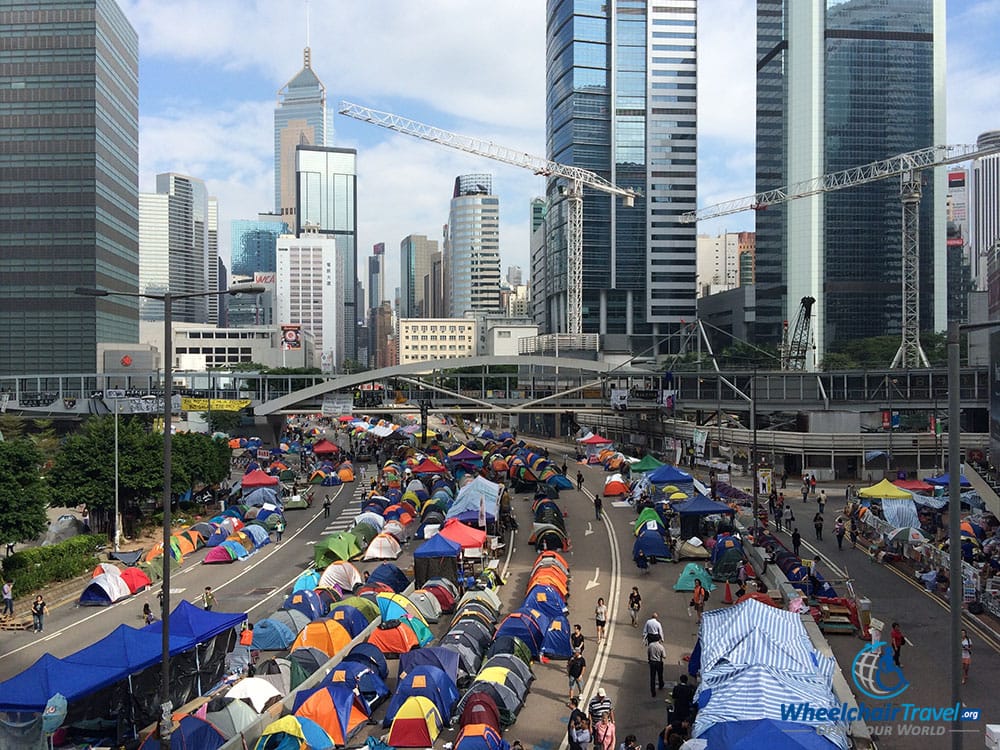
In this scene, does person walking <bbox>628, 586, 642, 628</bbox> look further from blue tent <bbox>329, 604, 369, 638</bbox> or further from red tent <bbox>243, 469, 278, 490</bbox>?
red tent <bbox>243, 469, 278, 490</bbox>

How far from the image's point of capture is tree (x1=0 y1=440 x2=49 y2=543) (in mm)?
29203

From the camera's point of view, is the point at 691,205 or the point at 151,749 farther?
the point at 691,205

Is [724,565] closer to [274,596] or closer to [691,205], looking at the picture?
[274,596]

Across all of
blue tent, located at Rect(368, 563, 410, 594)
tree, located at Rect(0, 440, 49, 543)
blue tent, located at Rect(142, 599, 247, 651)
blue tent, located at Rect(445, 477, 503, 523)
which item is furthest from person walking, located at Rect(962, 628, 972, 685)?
tree, located at Rect(0, 440, 49, 543)

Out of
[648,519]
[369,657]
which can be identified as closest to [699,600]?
[648,519]

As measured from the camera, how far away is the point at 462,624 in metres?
20.5

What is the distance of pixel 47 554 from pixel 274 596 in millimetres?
8859

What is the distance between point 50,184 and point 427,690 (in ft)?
331

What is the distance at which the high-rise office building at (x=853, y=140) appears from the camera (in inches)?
4936

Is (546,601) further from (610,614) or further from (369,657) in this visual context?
(369,657)

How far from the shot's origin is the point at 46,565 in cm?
3055

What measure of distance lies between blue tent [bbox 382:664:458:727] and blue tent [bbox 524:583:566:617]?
487 centimetres

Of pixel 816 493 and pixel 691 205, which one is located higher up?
pixel 691 205

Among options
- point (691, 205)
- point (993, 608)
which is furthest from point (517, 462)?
point (691, 205)
